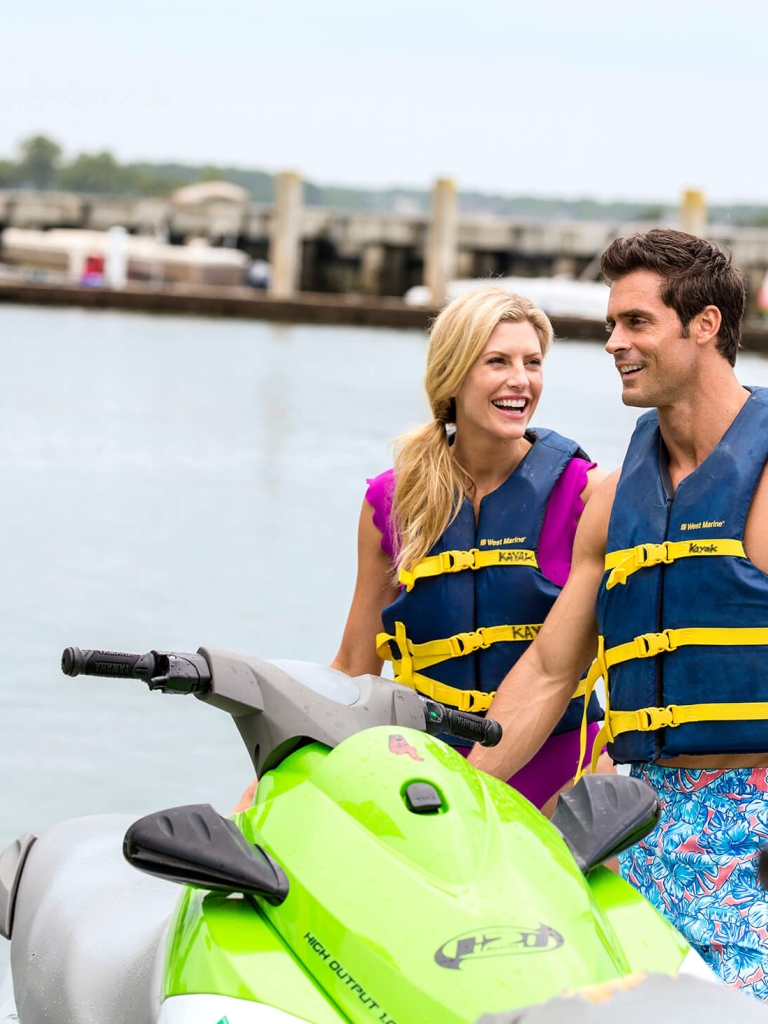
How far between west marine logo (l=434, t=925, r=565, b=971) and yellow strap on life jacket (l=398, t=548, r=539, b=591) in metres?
1.57

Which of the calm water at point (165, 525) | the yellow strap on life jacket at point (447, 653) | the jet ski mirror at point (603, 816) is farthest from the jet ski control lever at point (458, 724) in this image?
the calm water at point (165, 525)

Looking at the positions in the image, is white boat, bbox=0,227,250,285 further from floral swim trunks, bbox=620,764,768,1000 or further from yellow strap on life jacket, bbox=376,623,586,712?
floral swim trunks, bbox=620,764,768,1000

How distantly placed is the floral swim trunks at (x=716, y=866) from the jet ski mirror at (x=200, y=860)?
965 millimetres

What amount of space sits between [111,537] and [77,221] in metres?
44.8

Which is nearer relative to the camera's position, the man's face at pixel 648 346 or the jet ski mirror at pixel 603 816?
the jet ski mirror at pixel 603 816

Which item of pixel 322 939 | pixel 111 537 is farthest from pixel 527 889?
pixel 111 537

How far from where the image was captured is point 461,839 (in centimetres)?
183

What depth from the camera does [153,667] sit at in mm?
2180

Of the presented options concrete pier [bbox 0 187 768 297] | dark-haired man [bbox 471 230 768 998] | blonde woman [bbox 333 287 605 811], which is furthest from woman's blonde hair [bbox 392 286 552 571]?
concrete pier [bbox 0 187 768 297]

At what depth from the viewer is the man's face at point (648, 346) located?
8.70 ft

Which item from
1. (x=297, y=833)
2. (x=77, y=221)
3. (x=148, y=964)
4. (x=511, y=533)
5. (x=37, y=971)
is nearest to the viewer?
(x=297, y=833)

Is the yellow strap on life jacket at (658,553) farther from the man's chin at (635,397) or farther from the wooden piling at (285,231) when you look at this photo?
the wooden piling at (285,231)

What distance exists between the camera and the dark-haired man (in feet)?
8.56

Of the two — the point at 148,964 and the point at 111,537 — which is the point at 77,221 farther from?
the point at 148,964
